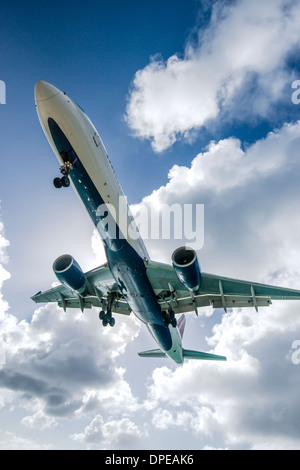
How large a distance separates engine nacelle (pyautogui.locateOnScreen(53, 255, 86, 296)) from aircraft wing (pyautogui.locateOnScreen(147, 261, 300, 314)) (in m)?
3.60

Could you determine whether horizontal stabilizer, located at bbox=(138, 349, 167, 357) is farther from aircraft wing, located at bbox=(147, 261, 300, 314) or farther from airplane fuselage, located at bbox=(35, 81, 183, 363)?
airplane fuselage, located at bbox=(35, 81, 183, 363)

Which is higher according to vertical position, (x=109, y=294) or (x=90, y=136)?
(x=90, y=136)

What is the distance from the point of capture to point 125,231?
13.8 m

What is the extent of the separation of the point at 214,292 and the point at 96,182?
917cm

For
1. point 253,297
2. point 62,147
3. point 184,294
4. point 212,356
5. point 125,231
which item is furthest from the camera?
point 212,356

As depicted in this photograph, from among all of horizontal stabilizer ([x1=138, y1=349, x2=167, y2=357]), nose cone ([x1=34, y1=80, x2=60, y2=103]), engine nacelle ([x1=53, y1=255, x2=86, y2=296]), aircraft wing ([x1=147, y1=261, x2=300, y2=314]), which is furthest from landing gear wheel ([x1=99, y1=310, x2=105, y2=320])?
nose cone ([x1=34, y1=80, x2=60, y2=103])

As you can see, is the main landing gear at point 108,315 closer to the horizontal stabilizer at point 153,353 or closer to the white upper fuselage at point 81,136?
the white upper fuselage at point 81,136

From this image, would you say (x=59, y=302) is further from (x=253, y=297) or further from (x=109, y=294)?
(x=253, y=297)

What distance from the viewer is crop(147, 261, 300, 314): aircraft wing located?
51.6 feet

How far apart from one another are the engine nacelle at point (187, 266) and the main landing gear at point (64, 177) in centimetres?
553

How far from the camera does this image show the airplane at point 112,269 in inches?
452

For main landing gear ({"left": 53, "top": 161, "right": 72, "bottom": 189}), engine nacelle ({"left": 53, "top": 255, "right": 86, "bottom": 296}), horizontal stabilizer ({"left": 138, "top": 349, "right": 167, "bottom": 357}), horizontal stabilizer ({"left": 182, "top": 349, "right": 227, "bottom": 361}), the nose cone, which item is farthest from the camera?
horizontal stabilizer ({"left": 138, "top": 349, "right": 167, "bottom": 357})
